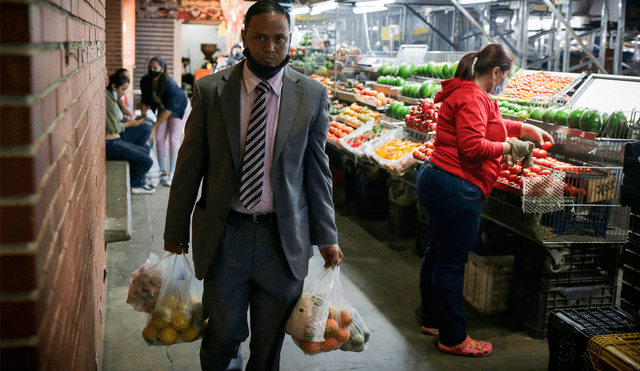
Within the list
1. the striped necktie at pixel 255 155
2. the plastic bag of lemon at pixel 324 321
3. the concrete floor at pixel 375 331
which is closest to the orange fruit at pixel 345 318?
the plastic bag of lemon at pixel 324 321

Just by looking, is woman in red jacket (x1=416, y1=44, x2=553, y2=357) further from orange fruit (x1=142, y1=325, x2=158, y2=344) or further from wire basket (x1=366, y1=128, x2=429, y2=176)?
orange fruit (x1=142, y1=325, x2=158, y2=344)

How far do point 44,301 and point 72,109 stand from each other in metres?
0.67

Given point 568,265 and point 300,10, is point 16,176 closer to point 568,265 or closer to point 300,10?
point 568,265

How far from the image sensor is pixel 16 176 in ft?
2.98

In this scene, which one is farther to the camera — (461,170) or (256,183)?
(461,170)

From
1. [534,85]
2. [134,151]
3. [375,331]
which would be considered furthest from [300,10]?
[375,331]

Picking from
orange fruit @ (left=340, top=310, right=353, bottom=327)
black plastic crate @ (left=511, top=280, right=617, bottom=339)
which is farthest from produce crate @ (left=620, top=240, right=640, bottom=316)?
orange fruit @ (left=340, top=310, right=353, bottom=327)

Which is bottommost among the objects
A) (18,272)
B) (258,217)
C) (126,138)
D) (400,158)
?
(126,138)

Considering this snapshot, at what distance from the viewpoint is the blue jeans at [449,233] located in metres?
3.61

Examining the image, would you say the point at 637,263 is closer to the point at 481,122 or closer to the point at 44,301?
the point at 481,122

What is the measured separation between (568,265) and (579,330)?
1217 millimetres

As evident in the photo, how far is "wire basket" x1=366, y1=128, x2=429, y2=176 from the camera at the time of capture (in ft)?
18.0

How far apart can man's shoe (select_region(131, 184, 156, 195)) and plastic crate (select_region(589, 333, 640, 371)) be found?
6.79 m

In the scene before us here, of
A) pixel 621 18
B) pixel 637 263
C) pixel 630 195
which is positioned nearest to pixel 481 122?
pixel 630 195
